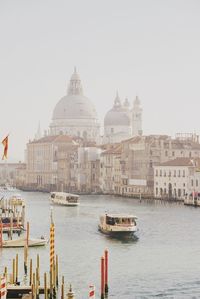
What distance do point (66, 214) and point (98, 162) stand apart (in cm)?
3868

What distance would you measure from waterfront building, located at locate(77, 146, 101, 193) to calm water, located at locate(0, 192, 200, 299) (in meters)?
41.5

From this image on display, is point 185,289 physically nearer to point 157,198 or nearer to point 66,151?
point 157,198

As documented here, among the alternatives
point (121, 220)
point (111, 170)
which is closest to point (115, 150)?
point (111, 170)

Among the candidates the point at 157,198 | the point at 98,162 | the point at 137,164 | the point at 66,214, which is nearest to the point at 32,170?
the point at 98,162

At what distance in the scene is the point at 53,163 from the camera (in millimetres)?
94688

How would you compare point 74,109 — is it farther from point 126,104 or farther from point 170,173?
point 170,173

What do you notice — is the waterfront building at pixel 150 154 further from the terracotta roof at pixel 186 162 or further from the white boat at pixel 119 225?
the white boat at pixel 119 225

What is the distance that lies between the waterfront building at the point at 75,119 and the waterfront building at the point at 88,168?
68.4ft

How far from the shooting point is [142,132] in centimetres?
8438

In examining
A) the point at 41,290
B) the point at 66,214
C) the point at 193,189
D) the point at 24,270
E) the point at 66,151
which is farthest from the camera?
the point at 66,151

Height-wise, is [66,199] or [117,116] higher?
[117,116]

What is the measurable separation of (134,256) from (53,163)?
69.7m

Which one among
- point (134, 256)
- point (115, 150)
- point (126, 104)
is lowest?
point (134, 256)

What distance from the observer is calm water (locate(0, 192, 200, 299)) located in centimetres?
1972
